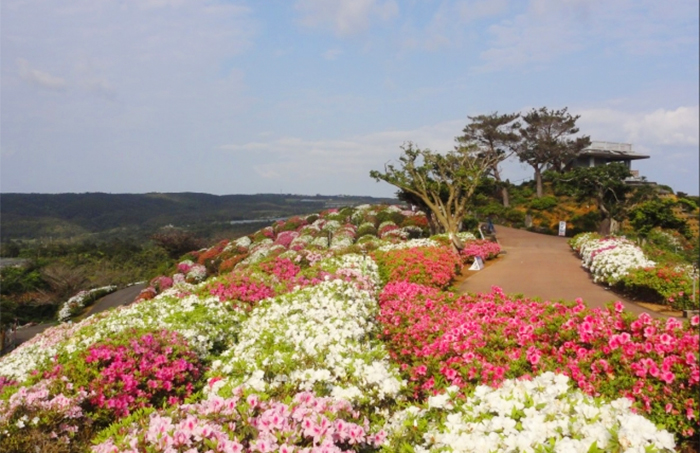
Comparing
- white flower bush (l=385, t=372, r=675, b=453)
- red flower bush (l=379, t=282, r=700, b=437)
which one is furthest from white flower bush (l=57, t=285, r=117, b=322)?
white flower bush (l=385, t=372, r=675, b=453)

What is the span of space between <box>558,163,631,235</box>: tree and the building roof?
2069 centimetres

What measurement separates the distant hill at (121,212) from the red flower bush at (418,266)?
34.0 m

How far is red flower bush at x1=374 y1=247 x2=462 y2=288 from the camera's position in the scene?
32.2 ft

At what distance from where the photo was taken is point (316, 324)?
5.25 m

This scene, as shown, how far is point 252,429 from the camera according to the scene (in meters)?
3.00

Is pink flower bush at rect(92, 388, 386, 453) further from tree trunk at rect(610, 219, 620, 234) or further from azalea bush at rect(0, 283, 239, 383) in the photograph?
tree trunk at rect(610, 219, 620, 234)

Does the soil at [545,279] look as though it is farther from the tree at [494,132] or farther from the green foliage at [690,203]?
the tree at [494,132]

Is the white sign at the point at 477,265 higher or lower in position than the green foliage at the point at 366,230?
lower

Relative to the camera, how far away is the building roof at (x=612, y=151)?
40500mm

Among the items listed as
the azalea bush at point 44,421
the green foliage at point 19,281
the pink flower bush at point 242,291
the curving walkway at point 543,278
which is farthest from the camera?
the green foliage at point 19,281

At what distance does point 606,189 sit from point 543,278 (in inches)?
419

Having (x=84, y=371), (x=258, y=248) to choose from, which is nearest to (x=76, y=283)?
(x=258, y=248)

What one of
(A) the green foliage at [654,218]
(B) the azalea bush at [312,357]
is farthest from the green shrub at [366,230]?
(B) the azalea bush at [312,357]

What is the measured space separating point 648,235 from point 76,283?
→ 23.8 m
